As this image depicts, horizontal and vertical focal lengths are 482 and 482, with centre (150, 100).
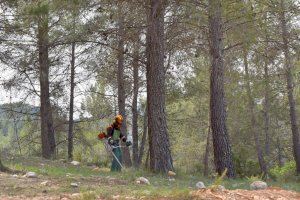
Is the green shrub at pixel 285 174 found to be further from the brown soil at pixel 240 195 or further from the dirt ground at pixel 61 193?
the dirt ground at pixel 61 193

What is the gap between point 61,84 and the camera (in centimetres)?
1922

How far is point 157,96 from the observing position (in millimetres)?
11945

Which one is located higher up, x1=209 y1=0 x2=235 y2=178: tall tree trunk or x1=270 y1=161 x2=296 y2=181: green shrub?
x1=209 y1=0 x2=235 y2=178: tall tree trunk

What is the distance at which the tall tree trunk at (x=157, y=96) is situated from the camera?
11.9 m

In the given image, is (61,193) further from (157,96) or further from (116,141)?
(116,141)

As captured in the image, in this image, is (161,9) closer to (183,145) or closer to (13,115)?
(13,115)

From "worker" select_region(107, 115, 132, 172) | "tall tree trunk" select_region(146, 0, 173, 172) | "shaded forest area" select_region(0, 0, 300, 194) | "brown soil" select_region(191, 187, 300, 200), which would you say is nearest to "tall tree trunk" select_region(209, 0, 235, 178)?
"shaded forest area" select_region(0, 0, 300, 194)

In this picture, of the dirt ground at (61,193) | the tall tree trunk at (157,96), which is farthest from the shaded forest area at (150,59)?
the dirt ground at (61,193)

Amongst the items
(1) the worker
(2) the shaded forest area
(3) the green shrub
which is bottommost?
(3) the green shrub

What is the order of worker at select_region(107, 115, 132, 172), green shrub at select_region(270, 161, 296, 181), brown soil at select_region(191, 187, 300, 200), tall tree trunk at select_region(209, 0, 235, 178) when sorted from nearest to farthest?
brown soil at select_region(191, 187, 300, 200)
worker at select_region(107, 115, 132, 172)
tall tree trunk at select_region(209, 0, 235, 178)
green shrub at select_region(270, 161, 296, 181)

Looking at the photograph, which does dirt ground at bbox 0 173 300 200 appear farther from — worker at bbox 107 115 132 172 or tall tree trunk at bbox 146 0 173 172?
worker at bbox 107 115 132 172

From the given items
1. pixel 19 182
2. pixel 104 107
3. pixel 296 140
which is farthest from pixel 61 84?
pixel 19 182

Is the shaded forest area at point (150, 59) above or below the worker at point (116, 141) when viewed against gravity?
above

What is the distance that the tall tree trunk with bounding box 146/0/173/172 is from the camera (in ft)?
38.9
